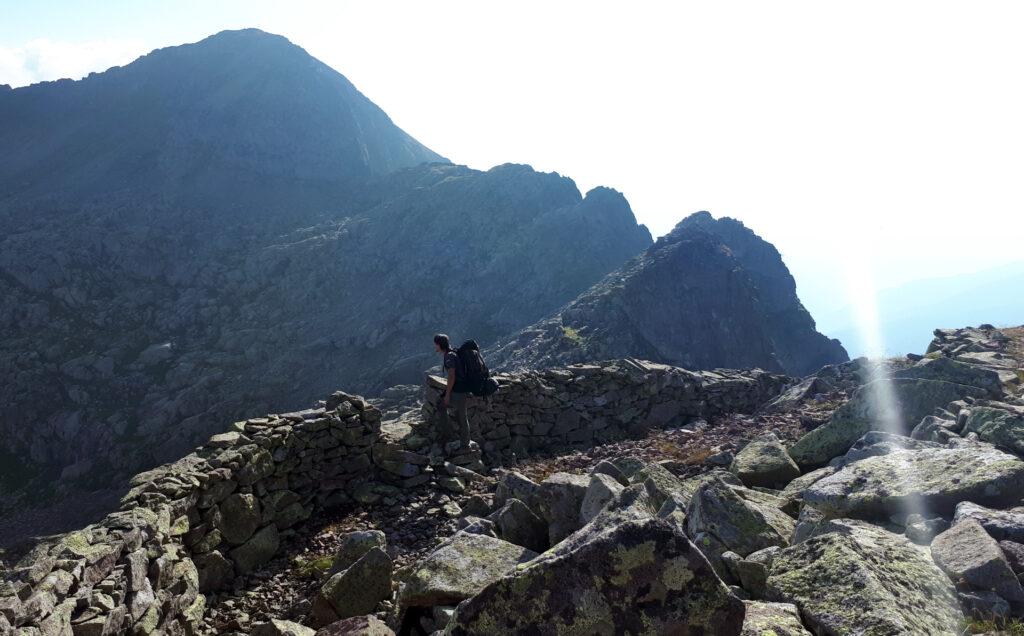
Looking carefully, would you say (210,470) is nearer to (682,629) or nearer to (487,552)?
(487,552)

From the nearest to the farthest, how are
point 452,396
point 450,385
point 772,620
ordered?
1. point 772,620
2. point 450,385
3. point 452,396

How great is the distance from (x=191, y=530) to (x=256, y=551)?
1.34 meters

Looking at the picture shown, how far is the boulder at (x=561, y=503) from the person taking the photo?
778 centimetres

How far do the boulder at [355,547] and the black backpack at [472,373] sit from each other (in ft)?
18.8

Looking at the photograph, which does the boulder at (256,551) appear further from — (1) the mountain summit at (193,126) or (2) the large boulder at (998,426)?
(1) the mountain summit at (193,126)

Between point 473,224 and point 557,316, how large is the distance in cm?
4923

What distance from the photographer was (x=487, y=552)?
20.5ft

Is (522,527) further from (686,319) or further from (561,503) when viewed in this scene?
(686,319)

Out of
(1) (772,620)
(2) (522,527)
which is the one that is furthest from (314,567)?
(1) (772,620)

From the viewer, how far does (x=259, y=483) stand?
1091 centimetres

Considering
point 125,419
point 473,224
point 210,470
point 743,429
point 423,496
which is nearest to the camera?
point 210,470

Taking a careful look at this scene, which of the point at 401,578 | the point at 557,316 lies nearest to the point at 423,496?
the point at 401,578

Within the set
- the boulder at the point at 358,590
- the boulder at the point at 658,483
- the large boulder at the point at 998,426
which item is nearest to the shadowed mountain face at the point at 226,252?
the boulder at the point at 358,590

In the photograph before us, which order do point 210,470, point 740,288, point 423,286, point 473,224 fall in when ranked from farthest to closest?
point 473,224
point 423,286
point 740,288
point 210,470
